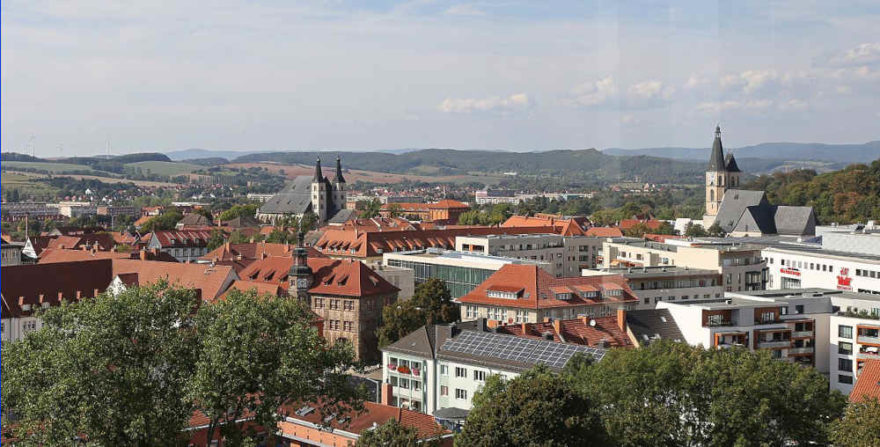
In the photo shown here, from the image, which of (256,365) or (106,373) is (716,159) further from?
(106,373)

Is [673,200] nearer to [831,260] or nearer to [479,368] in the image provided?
[831,260]

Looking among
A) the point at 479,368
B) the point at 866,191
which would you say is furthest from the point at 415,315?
the point at 866,191

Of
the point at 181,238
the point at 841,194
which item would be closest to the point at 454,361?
the point at 181,238

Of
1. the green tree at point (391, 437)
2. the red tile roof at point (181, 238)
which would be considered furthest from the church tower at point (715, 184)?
the green tree at point (391, 437)

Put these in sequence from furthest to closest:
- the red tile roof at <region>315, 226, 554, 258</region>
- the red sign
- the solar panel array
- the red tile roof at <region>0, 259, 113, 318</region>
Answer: the red tile roof at <region>315, 226, 554, 258</region> < the red sign < the red tile roof at <region>0, 259, 113, 318</region> < the solar panel array

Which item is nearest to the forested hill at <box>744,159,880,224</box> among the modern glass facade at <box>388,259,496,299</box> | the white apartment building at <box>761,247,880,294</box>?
the white apartment building at <box>761,247,880,294</box>

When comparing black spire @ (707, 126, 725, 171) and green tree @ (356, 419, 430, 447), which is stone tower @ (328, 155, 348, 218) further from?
green tree @ (356, 419, 430, 447)
